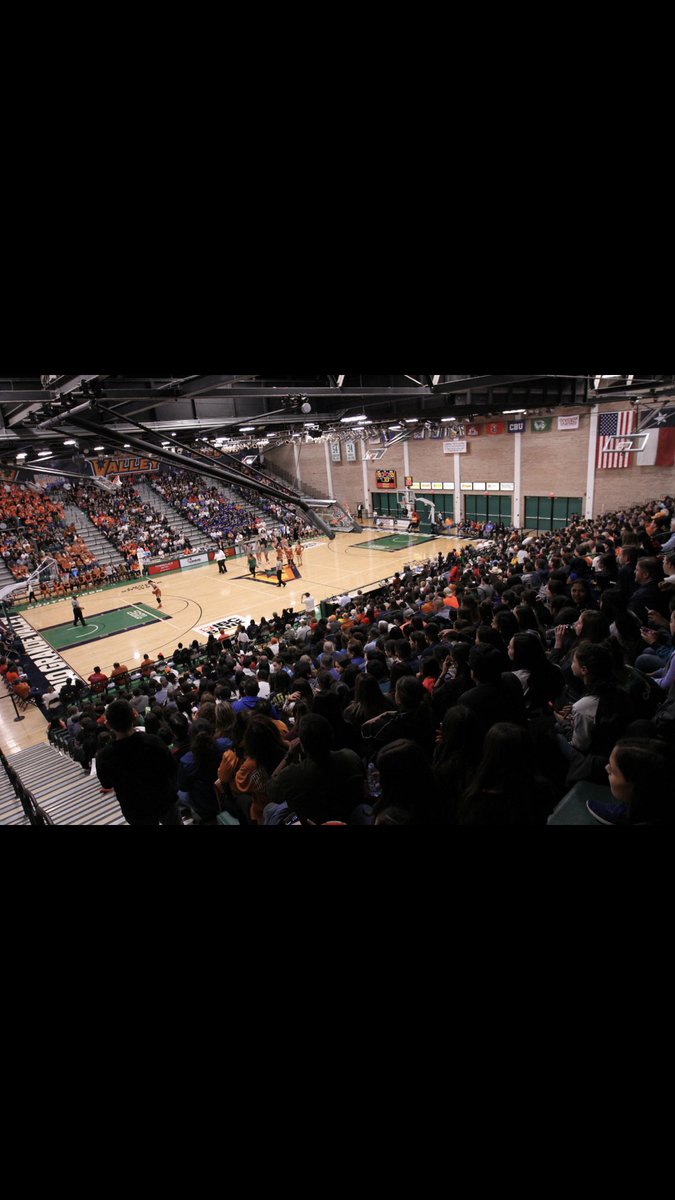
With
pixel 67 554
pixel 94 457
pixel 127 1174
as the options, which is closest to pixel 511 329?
pixel 127 1174

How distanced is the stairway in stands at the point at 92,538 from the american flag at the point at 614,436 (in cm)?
2649

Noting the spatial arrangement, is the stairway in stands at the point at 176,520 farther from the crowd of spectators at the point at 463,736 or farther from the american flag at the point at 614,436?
the crowd of spectators at the point at 463,736

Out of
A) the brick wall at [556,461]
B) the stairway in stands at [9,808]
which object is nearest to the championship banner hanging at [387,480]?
the brick wall at [556,461]

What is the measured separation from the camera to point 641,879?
2.03 meters

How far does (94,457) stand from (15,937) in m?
22.3

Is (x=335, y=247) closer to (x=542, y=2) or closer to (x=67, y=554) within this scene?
(x=542, y=2)

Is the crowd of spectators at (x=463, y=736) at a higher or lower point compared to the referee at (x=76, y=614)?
higher

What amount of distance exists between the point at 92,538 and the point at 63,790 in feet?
90.2

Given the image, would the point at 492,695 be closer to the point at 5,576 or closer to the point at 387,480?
the point at 5,576

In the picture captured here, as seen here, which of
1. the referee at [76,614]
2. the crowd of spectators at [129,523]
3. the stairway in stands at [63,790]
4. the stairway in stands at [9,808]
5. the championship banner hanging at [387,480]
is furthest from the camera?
the championship banner hanging at [387,480]

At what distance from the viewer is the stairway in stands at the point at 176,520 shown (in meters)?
35.5

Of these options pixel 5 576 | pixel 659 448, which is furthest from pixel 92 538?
pixel 659 448

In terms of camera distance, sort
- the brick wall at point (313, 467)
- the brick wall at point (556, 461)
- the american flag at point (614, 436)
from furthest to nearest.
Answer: the brick wall at point (313, 467) < the brick wall at point (556, 461) < the american flag at point (614, 436)

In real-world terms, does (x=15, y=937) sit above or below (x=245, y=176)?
below
